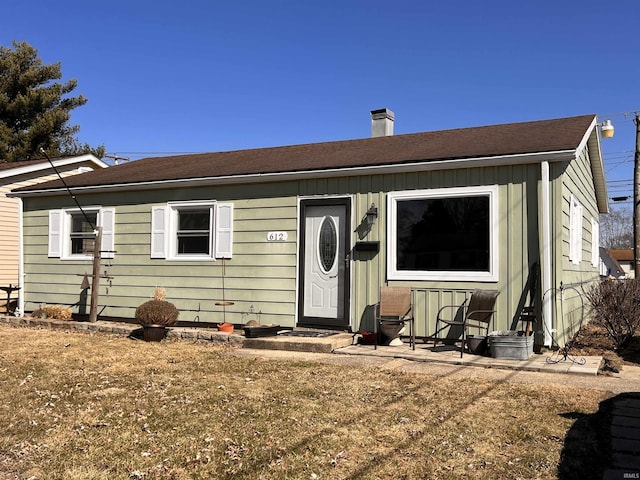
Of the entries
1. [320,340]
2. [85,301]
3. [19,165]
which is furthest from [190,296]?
[19,165]

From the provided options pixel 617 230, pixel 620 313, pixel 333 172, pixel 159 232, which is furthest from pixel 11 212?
pixel 617 230

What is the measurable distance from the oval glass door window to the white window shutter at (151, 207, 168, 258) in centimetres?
→ 303

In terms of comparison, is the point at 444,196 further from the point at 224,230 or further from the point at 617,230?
the point at 617,230

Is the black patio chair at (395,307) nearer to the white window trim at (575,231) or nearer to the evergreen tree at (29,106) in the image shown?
the white window trim at (575,231)

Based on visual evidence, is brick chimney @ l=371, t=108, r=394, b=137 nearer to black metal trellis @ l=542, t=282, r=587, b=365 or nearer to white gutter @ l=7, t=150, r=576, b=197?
white gutter @ l=7, t=150, r=576, b=197

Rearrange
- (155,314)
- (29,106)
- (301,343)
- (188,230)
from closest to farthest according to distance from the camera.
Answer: (301,343) → (155,314) → (188,230) → (29,106)

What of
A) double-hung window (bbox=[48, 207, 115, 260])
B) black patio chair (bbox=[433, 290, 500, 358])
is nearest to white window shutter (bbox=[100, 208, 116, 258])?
double-hung window (bbox=[48, 207, 115, 260])

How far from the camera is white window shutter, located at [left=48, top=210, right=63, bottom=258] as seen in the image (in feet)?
37.8

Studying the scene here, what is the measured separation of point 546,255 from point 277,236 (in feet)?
13.7

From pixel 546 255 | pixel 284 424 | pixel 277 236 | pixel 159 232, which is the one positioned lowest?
pixel 284 424

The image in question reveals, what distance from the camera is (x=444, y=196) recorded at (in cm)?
808

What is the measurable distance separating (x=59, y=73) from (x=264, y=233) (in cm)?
2319

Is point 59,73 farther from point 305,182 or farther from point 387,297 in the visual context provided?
point 387,297

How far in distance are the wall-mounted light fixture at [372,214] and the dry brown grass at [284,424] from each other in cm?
273
